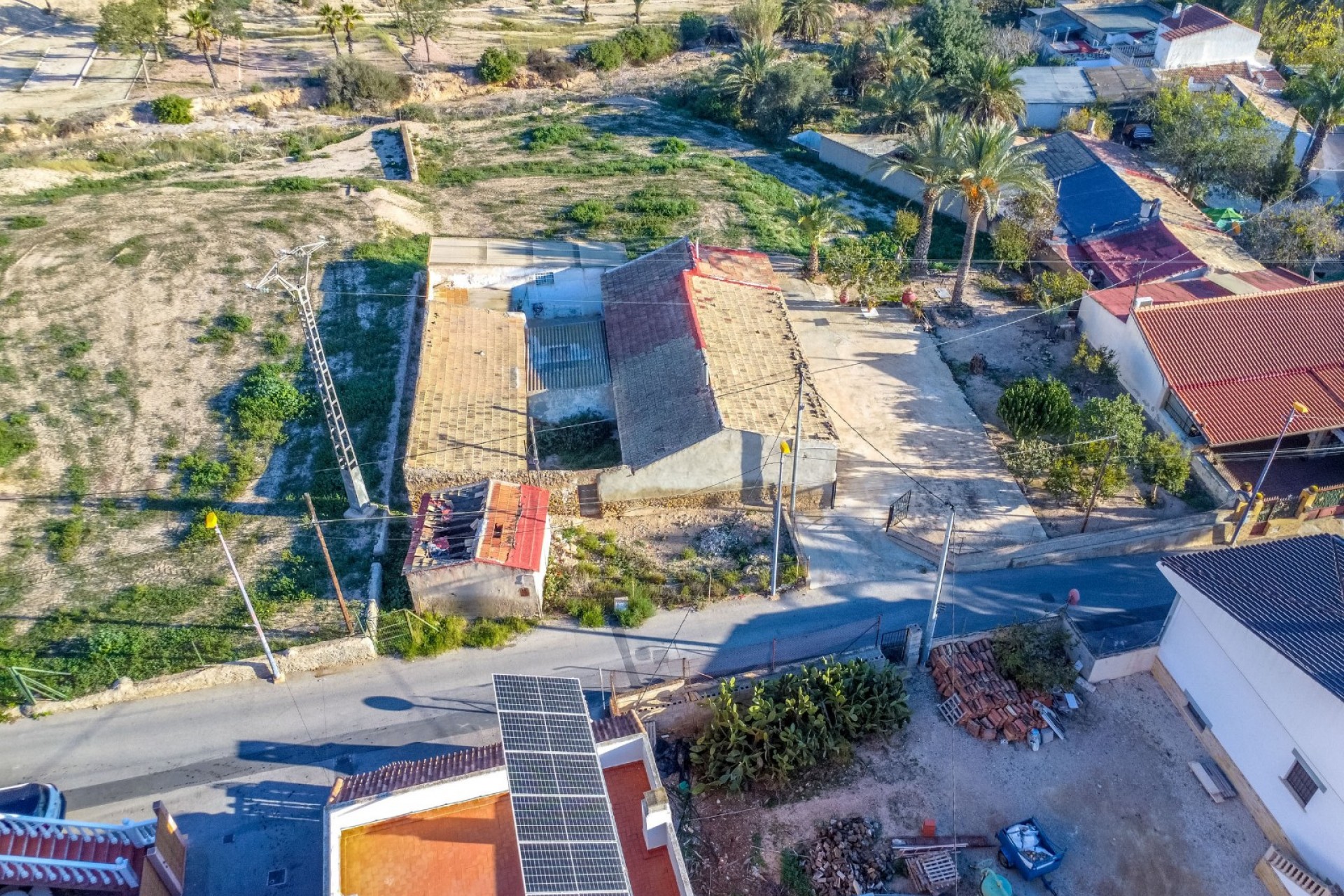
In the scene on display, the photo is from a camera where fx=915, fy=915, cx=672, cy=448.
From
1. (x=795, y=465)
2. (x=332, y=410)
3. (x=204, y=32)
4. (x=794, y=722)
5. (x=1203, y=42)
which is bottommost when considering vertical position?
(x=794, y=722)

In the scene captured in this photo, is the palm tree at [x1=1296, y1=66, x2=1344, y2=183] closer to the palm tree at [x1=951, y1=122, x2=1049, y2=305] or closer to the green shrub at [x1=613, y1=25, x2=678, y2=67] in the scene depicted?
the palm tree at [x1=951, y1=122, x2=1049, y2=305]

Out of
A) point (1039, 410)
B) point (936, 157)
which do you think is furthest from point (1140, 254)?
point (1039, 410)

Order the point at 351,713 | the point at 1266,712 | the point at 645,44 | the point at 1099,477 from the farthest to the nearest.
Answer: the point at 645,44 < the point at 1099,477 < the point at 351,713 < the point at 1266,712

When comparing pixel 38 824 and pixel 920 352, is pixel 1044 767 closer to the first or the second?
pixel 920 352

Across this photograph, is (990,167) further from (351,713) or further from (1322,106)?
(351,713)

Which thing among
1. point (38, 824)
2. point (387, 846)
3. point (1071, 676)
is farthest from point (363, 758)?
point (1071, 676)

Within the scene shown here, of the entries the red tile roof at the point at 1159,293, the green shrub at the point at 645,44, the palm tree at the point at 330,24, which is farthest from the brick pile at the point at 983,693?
the palm tree at the point at 330,24

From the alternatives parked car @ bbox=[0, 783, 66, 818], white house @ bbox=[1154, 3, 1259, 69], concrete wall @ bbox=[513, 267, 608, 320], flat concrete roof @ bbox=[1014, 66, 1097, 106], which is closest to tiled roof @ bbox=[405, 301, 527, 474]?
concrete wall @ bbox=[513, 267, 608, 320]
